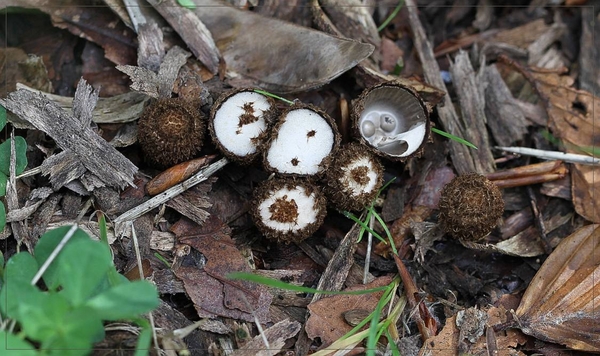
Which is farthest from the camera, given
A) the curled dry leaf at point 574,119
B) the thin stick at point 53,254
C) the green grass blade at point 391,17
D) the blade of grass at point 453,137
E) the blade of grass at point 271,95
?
the green grass blade at point 391,17

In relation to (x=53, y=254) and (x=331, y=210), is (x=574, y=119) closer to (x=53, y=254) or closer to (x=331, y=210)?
(x=331, y=210)

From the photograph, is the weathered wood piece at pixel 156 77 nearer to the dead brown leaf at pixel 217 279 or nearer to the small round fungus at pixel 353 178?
the dead brown leaf at pixel 217 279

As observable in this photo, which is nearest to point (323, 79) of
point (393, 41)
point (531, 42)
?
point (393, 41)

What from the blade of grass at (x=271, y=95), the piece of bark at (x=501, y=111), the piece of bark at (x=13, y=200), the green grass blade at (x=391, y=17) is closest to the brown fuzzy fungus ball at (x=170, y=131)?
the blade of grass at (x=271, y=95)

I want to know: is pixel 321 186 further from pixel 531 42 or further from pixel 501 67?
pixel 531 42

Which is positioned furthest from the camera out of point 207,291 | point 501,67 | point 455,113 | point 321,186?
point 501,67
